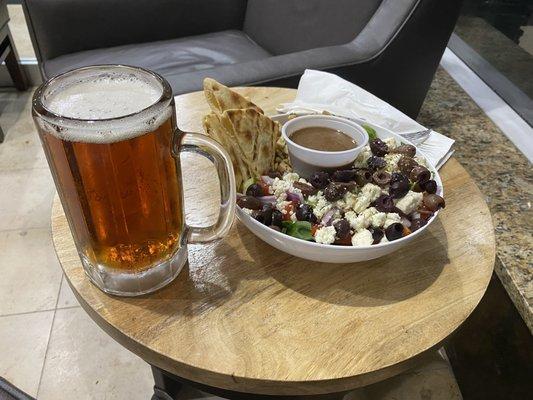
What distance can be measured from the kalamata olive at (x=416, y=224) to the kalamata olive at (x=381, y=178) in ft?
0.30

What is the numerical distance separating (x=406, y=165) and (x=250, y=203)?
323 mm

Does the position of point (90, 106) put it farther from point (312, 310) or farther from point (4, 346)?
point (4, 346)

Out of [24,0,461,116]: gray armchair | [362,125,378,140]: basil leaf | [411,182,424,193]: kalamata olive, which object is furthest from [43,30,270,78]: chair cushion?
[411,182,424,193]: kalamata olive

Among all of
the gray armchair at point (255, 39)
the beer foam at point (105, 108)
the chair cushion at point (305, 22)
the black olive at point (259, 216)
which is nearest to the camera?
the beer foam at point (105, 108)

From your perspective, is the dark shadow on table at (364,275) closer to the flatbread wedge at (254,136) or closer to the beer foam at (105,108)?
the flatbread wedge at (254,136)

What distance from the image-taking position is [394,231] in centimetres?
75

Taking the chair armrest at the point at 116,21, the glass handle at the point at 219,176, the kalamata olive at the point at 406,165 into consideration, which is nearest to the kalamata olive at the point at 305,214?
the glass handle at the point at 219,176

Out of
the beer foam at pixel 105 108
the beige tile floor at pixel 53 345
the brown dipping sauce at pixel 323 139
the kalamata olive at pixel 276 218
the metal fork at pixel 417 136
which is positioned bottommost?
the beige tile floor at pixel 53 345

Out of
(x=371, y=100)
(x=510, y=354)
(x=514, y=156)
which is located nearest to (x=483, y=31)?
(x=514, y=156)

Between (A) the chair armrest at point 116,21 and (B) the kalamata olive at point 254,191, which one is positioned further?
(A) the chair armrest at point 116,21

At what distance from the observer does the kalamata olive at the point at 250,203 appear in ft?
2.60

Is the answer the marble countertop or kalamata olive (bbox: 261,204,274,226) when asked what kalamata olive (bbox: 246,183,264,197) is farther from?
the marble countertop

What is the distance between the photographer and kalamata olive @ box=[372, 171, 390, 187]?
0.85 m

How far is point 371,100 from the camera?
4.01ft
